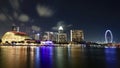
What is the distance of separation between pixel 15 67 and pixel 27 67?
2.42 meters

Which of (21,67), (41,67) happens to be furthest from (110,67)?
(21,67)

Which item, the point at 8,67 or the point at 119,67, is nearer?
the point at 8,67

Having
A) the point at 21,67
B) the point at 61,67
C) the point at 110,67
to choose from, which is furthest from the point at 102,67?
the point at 21,67

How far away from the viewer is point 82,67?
163 feet

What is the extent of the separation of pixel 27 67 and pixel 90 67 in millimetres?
13361

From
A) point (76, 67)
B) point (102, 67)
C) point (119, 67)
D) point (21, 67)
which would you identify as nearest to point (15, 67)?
point (21, 67)

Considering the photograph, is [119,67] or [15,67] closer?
[15,67]

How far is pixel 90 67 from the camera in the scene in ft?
164

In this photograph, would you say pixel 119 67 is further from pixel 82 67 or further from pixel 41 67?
pixel 41 67

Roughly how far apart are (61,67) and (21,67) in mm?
8322

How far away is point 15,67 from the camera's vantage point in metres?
47.5

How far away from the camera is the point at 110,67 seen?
51.5 meters

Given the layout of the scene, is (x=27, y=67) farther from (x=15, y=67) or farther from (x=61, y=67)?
(x=61, y=67)

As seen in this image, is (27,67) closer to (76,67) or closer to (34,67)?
(34,67)
